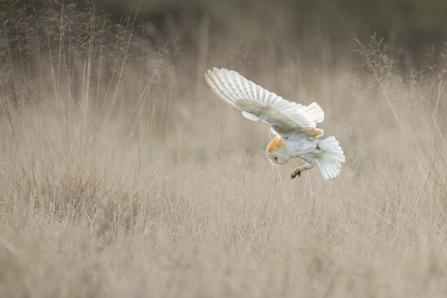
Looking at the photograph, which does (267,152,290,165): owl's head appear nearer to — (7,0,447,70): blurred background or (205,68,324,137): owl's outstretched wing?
(205,68,324,137): owl's outstretched wing

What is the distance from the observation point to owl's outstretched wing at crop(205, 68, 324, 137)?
2.95 meters

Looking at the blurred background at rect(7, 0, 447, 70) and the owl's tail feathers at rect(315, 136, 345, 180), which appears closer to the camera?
the owl's tail feathers at rect(315, 136, 345, 180)

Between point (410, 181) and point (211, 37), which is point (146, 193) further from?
point (211, 37)

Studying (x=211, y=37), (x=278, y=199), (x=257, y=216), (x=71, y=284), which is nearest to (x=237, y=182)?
(x=278, y=199)

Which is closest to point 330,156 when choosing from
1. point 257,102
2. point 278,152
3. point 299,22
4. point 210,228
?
point 278,152

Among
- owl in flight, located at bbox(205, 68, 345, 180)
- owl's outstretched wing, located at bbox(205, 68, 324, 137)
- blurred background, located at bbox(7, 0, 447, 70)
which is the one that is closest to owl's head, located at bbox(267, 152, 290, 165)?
owl in flight, located at bbox(205, 68, 345, 180)

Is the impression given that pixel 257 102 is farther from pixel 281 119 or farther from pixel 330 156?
pixel 330 156

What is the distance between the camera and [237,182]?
13.3 feet

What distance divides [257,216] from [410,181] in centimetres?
102

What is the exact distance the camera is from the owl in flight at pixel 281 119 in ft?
9.74

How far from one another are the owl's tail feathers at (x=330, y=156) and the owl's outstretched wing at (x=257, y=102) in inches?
3.7

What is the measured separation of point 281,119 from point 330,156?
0.45 meters

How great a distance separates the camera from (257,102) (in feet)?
10.0

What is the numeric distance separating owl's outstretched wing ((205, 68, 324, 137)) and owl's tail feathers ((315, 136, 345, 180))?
93 millimetres
